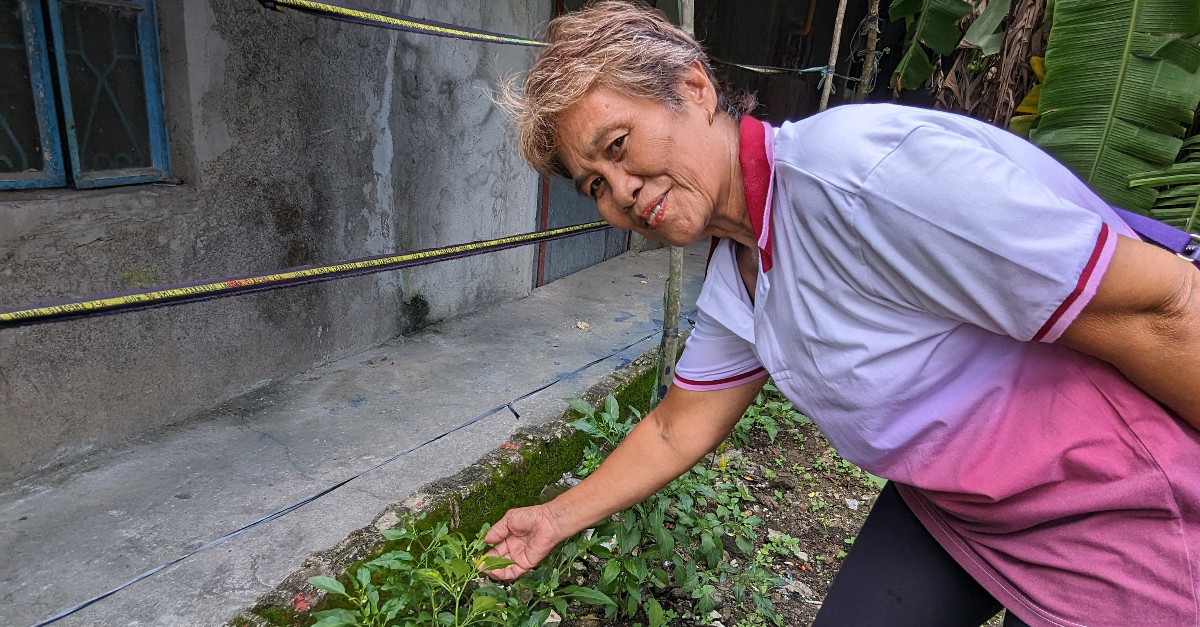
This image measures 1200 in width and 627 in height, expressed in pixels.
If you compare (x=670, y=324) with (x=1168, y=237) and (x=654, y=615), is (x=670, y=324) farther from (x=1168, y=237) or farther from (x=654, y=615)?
(x=1168, y=237)

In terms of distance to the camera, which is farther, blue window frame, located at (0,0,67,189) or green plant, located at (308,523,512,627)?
blue window frame, located at (0,0,67,189)

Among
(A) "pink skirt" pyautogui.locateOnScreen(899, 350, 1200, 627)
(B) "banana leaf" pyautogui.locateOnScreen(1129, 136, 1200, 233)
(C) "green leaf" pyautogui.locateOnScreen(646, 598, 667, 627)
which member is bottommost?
(C) "green leaf" pyautogui.locateOnScreen(646, 598, 667, 627)

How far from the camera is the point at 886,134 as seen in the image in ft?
3.01

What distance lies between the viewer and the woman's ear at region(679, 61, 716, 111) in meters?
1.17

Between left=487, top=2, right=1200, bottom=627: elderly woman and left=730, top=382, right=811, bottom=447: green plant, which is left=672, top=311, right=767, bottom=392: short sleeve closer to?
left=487, top=2, right=1200, bottom=627: elderly woman

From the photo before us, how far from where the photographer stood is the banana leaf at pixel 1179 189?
2387mm

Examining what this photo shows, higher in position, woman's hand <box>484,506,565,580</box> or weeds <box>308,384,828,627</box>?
woman's hand <box>484,506,565,580</box>

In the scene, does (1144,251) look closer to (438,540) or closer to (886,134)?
(886,134)

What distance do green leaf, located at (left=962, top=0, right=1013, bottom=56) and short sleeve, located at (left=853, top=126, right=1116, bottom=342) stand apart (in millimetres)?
2873

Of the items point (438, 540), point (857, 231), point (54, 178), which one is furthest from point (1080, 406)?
point (54, 178)

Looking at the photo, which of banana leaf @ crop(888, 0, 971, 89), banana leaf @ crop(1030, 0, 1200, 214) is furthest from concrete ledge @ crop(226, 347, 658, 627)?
banana leaf @ crop(888, 0, 971, 89)

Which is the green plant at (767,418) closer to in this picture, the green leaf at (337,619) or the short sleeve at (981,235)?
the green leaf at (337,619)

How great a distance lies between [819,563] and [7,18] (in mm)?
3047

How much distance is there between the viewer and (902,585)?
132 centimetres
